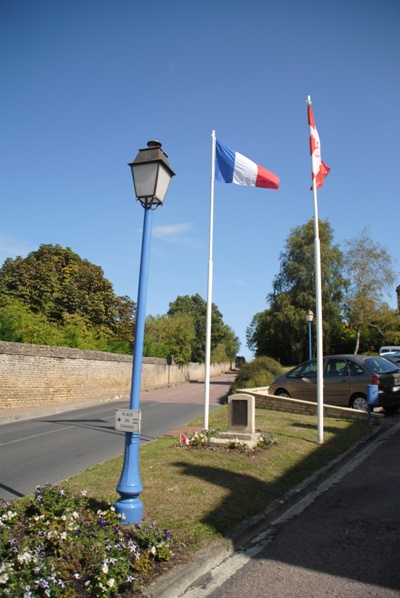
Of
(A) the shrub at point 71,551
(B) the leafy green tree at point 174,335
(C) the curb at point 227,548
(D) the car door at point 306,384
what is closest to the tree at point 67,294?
(B) the leafy green tree at point 174,335

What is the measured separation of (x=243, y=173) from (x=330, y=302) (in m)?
32.8

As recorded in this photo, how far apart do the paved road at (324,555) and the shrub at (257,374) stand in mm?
14896

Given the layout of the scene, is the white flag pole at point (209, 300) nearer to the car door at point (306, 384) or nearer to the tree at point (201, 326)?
the car door at point (306, 384)

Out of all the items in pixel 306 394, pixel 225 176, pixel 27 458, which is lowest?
pixel 27 458

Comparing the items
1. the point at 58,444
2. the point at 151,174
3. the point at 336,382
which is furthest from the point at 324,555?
the point at 336,382

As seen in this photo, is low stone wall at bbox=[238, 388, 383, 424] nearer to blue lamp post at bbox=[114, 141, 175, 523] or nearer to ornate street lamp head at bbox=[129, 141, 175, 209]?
blue lamp post at bbox=[114, 141, 175, 523]

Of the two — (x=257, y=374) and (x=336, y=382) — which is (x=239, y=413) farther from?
(x=257, y=374)

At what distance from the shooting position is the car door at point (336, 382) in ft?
44.5

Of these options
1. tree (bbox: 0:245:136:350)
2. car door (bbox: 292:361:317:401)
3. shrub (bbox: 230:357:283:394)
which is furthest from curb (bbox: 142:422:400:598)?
tree (bbox: 0:245:136:350)

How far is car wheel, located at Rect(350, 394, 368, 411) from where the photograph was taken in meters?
13.3

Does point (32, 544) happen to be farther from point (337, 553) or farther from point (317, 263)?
point (317, 263)

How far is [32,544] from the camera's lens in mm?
3854

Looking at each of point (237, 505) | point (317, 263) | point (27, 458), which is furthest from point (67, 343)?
point (237, 505)

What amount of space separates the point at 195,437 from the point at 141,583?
216 inches
